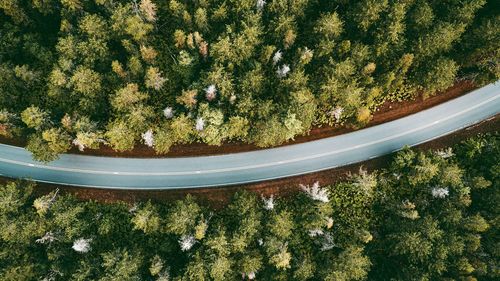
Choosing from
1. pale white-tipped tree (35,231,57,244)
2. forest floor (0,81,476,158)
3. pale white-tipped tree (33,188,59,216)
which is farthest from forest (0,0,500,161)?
pale white-tipped tree (35,231,57,244)

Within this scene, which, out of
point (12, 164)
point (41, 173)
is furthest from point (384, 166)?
point (12, 164)

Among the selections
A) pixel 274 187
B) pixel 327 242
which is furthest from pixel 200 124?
pixel 327 242

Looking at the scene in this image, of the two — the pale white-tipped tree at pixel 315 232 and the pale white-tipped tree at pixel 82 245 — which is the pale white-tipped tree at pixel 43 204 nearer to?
the pale white-tipped tree at pixel 82 245

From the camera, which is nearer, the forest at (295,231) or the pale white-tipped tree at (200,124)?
the forest at (295,231)

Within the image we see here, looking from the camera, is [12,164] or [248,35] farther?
[12,164]

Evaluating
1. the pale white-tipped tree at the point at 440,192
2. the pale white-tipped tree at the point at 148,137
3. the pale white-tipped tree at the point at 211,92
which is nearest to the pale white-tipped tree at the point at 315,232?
the pale white-tipped tree at the point at 440,192

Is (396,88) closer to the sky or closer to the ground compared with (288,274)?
closer to the sky

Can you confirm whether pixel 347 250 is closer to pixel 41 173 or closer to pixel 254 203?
pixel 254 203
